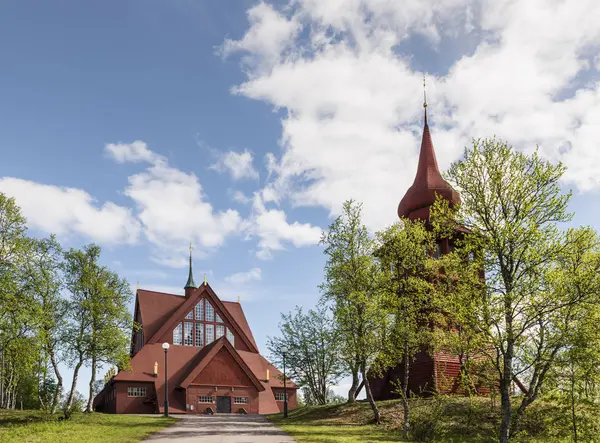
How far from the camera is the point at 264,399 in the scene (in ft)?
146

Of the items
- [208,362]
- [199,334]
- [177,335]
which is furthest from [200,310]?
[208,362]

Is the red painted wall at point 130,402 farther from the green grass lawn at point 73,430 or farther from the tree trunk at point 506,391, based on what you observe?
the tree trunk at point 506,391

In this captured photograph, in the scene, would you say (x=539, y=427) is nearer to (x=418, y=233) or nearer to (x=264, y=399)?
(x=418, y=233)

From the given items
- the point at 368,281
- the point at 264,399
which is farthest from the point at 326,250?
the point at 264,399

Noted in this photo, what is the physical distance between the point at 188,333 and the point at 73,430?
2627 cm

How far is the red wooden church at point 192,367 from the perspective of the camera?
4041 centimetres

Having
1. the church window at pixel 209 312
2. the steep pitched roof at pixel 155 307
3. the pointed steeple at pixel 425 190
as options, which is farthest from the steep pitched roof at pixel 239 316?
the pointed steeple at pixel 425 190

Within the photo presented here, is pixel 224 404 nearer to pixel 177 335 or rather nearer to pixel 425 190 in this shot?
pixel 177 335

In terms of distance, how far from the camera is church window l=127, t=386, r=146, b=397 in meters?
40.2

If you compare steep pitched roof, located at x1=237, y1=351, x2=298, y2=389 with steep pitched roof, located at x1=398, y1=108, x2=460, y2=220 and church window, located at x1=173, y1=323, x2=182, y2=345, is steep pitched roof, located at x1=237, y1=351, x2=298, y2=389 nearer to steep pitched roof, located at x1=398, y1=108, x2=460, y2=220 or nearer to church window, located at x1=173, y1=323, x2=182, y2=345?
church window, located at x1=173, y1=323, x2=182, y2=345

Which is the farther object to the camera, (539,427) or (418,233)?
(418,233)

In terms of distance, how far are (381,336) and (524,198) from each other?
1189 centimetres

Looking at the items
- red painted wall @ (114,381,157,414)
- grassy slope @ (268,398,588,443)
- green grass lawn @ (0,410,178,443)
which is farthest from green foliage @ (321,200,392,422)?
red painted wall @ (114,381,157,414)

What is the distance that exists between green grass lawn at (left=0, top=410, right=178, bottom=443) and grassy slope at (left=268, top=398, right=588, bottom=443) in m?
6.40
